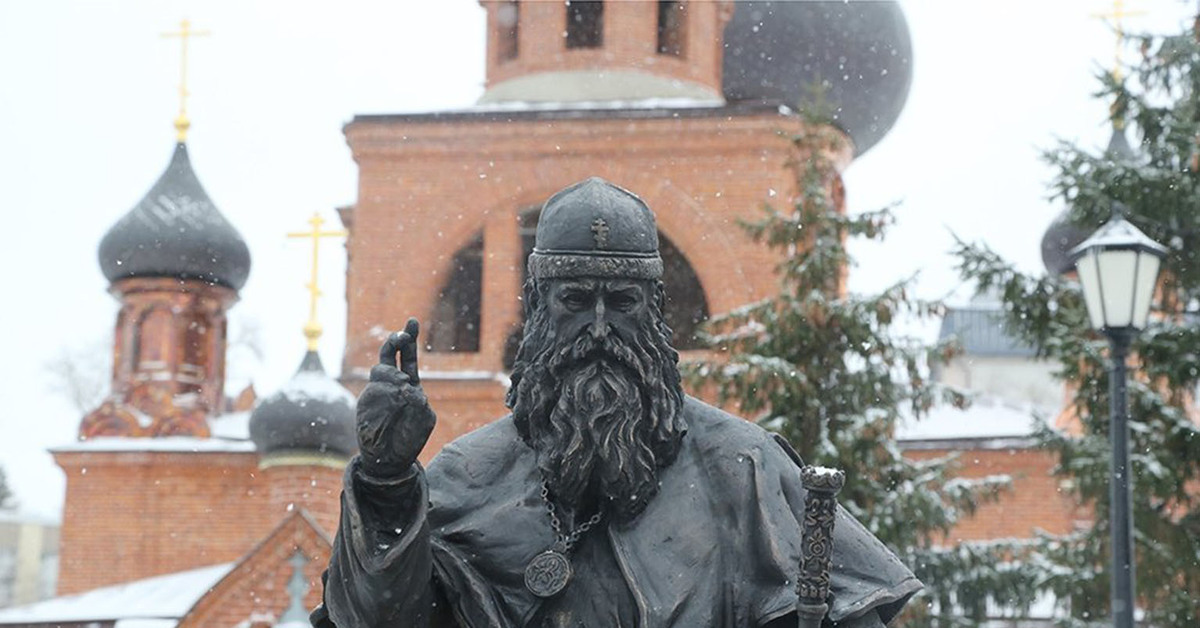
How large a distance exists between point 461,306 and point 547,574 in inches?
988

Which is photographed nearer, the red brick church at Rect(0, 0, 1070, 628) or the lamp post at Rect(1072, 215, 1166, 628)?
the lamp post at Rect(1072, 215, 1166, 628)

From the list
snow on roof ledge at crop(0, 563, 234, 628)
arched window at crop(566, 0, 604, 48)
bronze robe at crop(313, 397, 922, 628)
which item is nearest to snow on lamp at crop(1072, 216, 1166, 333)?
bronze robe at crop(313, 397, 922, 628)

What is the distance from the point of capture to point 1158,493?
15984 mm

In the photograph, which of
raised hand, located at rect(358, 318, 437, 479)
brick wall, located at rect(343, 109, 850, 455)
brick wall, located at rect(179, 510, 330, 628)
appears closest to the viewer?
raised hand, located at rect(358, 318, 437, 479)

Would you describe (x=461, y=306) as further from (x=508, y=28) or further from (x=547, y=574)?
(x=547, y=574)

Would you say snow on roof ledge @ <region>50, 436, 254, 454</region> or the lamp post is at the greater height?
the lamp post

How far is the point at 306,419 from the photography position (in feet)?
85.3

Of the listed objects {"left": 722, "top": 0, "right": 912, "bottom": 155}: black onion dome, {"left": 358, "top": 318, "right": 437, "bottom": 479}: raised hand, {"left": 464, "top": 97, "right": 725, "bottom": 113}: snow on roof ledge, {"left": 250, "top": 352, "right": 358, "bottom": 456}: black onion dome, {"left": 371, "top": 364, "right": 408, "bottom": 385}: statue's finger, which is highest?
{"left": 722, "top": 0, "right": 912, "bottom": 155}: black onion dome

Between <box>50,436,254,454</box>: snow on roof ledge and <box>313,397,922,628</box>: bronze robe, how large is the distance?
2576 centimetres

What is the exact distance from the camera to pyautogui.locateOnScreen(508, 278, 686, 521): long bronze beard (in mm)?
4160

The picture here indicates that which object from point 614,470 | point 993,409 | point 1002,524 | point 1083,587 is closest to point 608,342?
point 614,470

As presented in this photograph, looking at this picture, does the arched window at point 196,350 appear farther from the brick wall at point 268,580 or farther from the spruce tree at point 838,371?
the spruce tree at point 838,371

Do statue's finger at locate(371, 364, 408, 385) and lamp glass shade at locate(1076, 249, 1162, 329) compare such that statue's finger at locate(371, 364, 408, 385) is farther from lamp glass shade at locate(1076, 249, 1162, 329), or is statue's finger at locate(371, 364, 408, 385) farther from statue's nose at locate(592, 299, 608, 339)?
lamp glass shade at locate(1076, 249, 1162, 329)

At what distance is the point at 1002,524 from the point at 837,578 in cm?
2728
